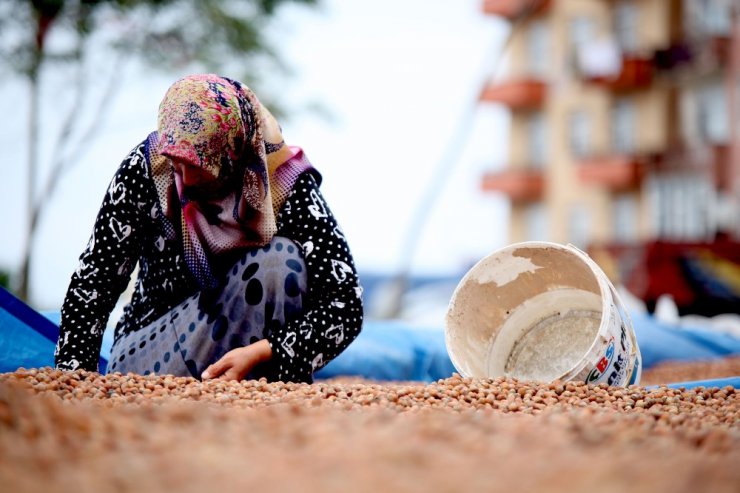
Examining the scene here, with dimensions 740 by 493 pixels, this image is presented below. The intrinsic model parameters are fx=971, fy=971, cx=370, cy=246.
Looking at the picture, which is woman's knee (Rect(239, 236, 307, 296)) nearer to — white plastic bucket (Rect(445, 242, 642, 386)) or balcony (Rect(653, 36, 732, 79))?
white plastic bucket (Rect(445, 242, 642, 386))

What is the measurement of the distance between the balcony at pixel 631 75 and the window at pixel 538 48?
3204 mm

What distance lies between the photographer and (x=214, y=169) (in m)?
2.59

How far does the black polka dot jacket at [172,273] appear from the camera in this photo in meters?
2.62

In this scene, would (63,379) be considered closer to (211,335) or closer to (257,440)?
(211,335)

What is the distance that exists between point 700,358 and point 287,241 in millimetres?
3498

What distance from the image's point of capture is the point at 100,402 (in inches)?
83.0

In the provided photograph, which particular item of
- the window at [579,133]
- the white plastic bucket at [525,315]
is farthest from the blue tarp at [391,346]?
the window at [579,133]

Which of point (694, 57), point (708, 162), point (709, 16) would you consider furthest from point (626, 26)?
point (708, 162)

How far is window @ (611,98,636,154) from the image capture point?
2155cm

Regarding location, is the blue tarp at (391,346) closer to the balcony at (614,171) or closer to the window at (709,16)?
the window at (709,16)

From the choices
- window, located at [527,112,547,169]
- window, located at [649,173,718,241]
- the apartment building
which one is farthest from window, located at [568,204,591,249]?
window, located at [649,173,718,241]

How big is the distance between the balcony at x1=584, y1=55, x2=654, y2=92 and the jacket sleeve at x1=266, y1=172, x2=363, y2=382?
18850 millimetres

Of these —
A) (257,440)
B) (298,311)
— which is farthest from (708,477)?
(298,311)

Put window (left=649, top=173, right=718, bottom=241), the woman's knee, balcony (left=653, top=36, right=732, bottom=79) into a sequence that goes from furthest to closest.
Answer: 1. window (left=649, top=173, right=718, bottom=241)
2. balcony (left=653, top=36, right=732, bottom=79)
3. the woman's knee
